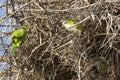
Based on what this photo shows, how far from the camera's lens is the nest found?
4.52 ft

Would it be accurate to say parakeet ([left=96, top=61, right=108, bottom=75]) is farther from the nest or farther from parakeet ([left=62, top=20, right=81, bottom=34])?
parakeet ([left=62, top=20, right=81, bottom=34])

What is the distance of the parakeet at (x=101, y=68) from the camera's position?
1426 millimetres

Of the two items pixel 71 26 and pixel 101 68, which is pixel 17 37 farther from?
pixel 101 68

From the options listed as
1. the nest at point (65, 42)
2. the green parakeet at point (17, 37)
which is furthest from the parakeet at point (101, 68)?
the green parakeet at point (17, 37)

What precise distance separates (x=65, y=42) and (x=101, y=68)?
0.53 ft

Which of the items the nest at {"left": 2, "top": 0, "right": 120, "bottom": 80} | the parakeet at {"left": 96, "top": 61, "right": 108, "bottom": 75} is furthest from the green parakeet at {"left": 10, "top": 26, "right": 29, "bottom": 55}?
the parakeet at {"left": 96, "top": 61, "right": 108, "bottom": 75}

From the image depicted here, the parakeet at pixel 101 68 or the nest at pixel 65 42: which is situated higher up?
the nest at pixel 65 42

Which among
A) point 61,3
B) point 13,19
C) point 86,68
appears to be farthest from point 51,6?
point 86,68

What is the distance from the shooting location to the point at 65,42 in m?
1.44

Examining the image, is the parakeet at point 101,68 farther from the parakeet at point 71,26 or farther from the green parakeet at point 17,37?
the green parakeet at point 17,37

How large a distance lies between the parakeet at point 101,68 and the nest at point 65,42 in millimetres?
15

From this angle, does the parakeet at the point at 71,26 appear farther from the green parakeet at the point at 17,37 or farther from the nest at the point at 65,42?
the green parakeet at the point at 17,37

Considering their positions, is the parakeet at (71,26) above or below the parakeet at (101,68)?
above

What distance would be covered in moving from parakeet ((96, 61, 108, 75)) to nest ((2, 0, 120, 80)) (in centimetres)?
1
